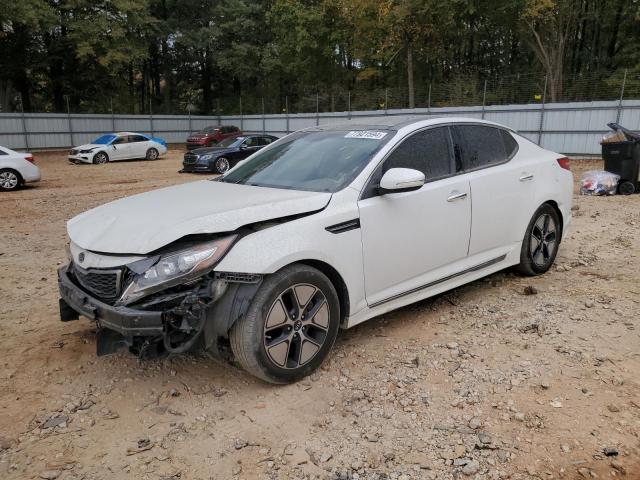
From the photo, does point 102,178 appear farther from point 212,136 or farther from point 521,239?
point 521,239

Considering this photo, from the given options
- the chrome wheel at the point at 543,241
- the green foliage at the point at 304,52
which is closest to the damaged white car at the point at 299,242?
the chrome wheel at the point at 543,241

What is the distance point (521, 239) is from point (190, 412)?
11.3 ft

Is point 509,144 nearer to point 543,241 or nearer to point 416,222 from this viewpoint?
point 543,241

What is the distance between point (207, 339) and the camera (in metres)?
3.07

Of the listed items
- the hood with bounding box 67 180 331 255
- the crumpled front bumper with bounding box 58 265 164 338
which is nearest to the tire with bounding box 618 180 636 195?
the hood with bounding box 67 180 331 255

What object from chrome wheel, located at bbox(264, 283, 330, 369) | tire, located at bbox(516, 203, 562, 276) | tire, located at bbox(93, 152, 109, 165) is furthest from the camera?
tire, located at bbox(93, 152, 109, 165)

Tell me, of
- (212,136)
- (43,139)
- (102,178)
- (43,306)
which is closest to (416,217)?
(43,306)

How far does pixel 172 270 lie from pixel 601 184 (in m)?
10.9

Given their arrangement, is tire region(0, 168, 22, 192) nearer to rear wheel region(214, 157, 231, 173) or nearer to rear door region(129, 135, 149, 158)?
rear wheel region(214, 157, 231, 173)

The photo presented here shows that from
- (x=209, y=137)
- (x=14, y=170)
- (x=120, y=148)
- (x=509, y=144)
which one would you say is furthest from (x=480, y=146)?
(x=209, y=137)

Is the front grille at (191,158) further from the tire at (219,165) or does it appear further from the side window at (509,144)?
the side window at (509,144)

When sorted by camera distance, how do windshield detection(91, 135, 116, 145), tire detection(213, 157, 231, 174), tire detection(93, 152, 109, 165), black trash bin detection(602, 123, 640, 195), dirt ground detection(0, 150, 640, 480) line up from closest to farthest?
dirt ground detection(0, 150, 640, 480)
black trash bin detection(602, 123, 640, 195)
tire detection(213, 157, 231, 174)
tire detection(93, 152, 109, 165)
windshield detection(91, 135, 116, 145)

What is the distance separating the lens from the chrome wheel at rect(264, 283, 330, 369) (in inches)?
127

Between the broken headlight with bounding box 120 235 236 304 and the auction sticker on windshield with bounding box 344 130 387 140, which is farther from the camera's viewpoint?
the auction sticker on windshield with bounding box 344 130 387 140
